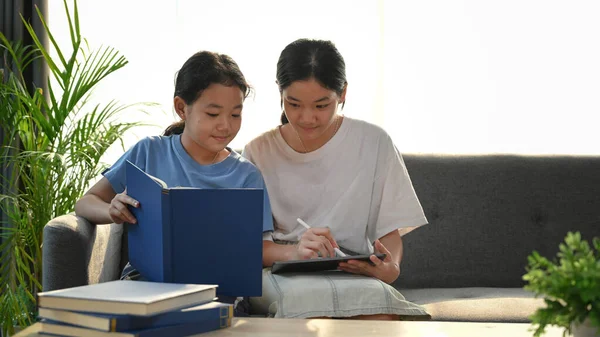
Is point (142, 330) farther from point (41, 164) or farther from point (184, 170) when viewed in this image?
point (41, 164)

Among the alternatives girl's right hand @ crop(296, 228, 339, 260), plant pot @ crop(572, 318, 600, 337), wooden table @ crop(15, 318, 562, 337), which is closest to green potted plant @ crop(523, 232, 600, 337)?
plant pot @ crop(572, 318, 600, 337)

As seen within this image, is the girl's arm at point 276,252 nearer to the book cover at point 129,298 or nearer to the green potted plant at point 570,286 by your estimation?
the book cover at point 129,298

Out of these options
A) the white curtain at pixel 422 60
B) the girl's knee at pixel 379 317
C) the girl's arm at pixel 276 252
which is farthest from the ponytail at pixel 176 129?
the white curtain at pixel 422 60

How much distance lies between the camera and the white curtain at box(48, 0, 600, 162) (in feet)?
11.1

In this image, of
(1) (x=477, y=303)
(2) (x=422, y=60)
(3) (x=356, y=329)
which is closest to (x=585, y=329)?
(3) (x=356, y=329)

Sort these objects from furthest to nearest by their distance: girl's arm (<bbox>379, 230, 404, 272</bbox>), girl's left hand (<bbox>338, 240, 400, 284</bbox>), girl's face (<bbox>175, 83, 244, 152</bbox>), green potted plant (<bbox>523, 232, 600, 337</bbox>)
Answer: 1. girl's arm (<bbox>379, 230, 404, 272</bbox>)
2. girl's face (<bbox>175, 83, 244, 152</bbox>)
3. girl's left hand (<bbox>338, 240, 400, 284</bbox>)
4. green potted plant (<bbox>523, 232, 600, 337</bbox>)

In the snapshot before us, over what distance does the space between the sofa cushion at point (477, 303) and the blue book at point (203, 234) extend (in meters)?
0.74

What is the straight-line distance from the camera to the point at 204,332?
58.1 inches

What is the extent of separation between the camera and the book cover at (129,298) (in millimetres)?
1351

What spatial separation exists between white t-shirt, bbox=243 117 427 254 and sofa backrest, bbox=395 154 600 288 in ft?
1.47

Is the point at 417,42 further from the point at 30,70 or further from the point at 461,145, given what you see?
the point at 30,70

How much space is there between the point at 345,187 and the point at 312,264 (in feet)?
1.46

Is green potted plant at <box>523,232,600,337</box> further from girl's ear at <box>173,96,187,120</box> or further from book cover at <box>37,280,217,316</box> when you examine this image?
girl's ear at <box>173,96,187,120</box>

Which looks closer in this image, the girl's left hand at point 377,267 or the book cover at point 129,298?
the book cover at point 129,298
